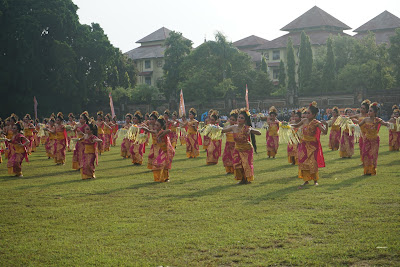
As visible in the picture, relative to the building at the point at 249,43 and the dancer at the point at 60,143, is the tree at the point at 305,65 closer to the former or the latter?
the building at the point at 249,43

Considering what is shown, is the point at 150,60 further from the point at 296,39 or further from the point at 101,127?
the point at 101,127

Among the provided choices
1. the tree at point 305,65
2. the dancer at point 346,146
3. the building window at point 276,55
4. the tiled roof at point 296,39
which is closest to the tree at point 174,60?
the tree at point 305,65

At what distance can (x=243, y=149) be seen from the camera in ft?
39.7

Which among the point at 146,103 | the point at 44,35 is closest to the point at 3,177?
the point at 44,35

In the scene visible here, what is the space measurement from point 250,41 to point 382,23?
2085 centimetres

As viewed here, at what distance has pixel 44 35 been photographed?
46.9m

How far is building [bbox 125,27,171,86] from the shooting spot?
80000 mm

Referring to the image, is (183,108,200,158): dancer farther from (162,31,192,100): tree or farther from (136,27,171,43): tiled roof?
(136,27,171,43): tiled roof

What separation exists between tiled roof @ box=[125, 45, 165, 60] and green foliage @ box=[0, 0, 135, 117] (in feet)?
100

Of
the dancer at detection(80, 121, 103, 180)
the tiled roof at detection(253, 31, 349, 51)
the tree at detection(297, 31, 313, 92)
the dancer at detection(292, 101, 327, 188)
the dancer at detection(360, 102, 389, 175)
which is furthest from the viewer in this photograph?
the tiled roof at detection(253, 31, 349, 51)

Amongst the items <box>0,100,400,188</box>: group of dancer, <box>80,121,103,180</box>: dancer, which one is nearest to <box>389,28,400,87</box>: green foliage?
<box>0,100,400,188</box>: group of dancer

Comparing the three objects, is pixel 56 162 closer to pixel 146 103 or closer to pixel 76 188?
pixel 76 188

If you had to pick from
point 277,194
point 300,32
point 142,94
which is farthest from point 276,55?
point 277,194

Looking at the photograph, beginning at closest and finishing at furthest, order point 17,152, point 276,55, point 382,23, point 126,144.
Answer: point 17,152
point 126,144
point 382,23
point 276,55
